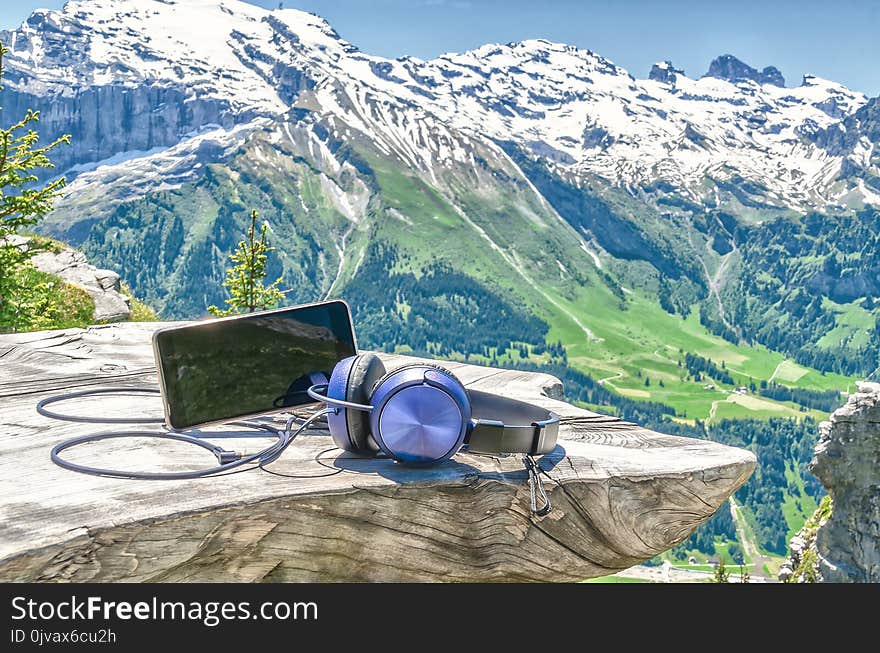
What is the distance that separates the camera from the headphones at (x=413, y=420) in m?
3.29

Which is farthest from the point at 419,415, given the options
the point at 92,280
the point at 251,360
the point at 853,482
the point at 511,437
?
the point at 853,482

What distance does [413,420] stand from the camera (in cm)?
328

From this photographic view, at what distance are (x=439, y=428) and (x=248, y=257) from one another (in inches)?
1198

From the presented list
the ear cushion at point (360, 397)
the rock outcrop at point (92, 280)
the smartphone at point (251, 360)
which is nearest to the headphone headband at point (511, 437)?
the ear cushion at point (360, 397)

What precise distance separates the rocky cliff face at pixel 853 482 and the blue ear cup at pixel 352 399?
1106 inches

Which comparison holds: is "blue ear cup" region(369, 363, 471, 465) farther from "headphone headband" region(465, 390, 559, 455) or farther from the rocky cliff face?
the rocky cliff face

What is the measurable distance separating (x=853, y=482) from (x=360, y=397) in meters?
30.0

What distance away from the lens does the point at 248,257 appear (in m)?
32.4

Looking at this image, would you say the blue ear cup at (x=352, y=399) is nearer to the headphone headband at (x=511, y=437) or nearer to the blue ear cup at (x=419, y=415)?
the blue ear cup at (x=419, y=415)

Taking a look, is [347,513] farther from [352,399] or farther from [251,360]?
[251,360]

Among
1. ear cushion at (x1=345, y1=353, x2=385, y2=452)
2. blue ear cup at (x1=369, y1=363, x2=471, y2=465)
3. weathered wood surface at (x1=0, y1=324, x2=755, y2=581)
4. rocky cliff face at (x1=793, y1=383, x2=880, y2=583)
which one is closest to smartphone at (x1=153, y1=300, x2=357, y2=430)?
weathered wood surface at (x1=0, y1=324, x2=755, y2=581)
